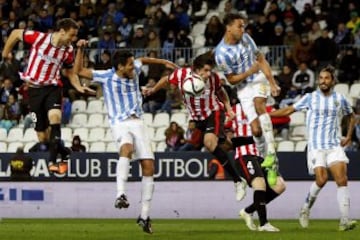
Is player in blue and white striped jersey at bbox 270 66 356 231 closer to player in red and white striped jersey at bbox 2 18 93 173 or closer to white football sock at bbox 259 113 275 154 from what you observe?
white football sock at bbox 259 113 275 154

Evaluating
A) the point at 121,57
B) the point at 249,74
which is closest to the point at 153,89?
the point at 121,57

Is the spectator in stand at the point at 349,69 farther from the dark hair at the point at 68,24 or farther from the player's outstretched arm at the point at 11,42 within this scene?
the player's outstretched arm at the point at 11,42

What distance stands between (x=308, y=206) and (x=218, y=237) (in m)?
3.52

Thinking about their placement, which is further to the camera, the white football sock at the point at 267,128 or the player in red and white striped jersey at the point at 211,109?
the white football sock at the point at 267,128

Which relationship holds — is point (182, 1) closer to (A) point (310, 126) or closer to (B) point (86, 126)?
(B) point (86, 126)

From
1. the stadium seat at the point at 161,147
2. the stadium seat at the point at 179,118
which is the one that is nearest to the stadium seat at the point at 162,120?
the stadium seat at the point at 179,118

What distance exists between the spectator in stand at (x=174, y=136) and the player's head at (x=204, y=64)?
1019 cm

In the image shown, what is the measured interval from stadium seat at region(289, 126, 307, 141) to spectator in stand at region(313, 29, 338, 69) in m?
1.83

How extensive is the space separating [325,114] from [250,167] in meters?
1.52

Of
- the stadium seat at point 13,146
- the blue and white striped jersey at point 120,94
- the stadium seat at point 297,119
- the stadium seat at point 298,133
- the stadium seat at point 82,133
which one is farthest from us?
the stadium seat at point 13,146

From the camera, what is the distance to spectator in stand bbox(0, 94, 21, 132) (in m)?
31.1

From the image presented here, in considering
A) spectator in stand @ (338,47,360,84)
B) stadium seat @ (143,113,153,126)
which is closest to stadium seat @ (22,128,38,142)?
stadium seat @ (143,113,153,126)

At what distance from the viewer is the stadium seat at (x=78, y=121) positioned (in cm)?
3098

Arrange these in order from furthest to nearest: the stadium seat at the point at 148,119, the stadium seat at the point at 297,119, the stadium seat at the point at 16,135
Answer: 1. the stadium seat at the point at 16,135
2. the stadium seat at the point at 148,119
3. the stadium seat at the point at 297,119
